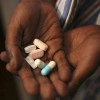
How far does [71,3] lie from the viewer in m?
0.91

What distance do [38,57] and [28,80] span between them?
5.4 inches

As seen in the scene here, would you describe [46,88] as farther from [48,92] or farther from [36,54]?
[36,54]

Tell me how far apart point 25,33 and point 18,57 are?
0.13 meters

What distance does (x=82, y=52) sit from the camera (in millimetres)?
798

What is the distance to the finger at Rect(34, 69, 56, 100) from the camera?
694mm

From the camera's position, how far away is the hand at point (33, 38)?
0.73 meters

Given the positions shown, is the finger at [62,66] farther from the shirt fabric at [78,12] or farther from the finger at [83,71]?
the shirt fabric at [78,12]

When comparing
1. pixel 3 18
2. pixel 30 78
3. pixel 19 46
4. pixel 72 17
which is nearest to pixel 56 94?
pixel 30 78

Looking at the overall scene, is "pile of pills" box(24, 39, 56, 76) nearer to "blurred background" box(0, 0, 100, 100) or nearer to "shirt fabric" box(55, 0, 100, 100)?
"shirt fabric" box(55, 0, 100, 100)

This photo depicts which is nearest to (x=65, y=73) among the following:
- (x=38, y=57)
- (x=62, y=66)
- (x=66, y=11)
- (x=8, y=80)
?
(x=62, y=66)

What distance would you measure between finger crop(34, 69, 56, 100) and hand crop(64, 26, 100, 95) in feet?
0.17

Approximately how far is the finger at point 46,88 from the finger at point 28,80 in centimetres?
2

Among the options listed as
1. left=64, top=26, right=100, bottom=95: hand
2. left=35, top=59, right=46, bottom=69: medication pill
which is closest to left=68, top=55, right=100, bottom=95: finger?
left=64, top=26, right=100, bottom=95: hand

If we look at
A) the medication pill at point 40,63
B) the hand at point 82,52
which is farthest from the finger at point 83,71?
the medication pill at point 40,63
